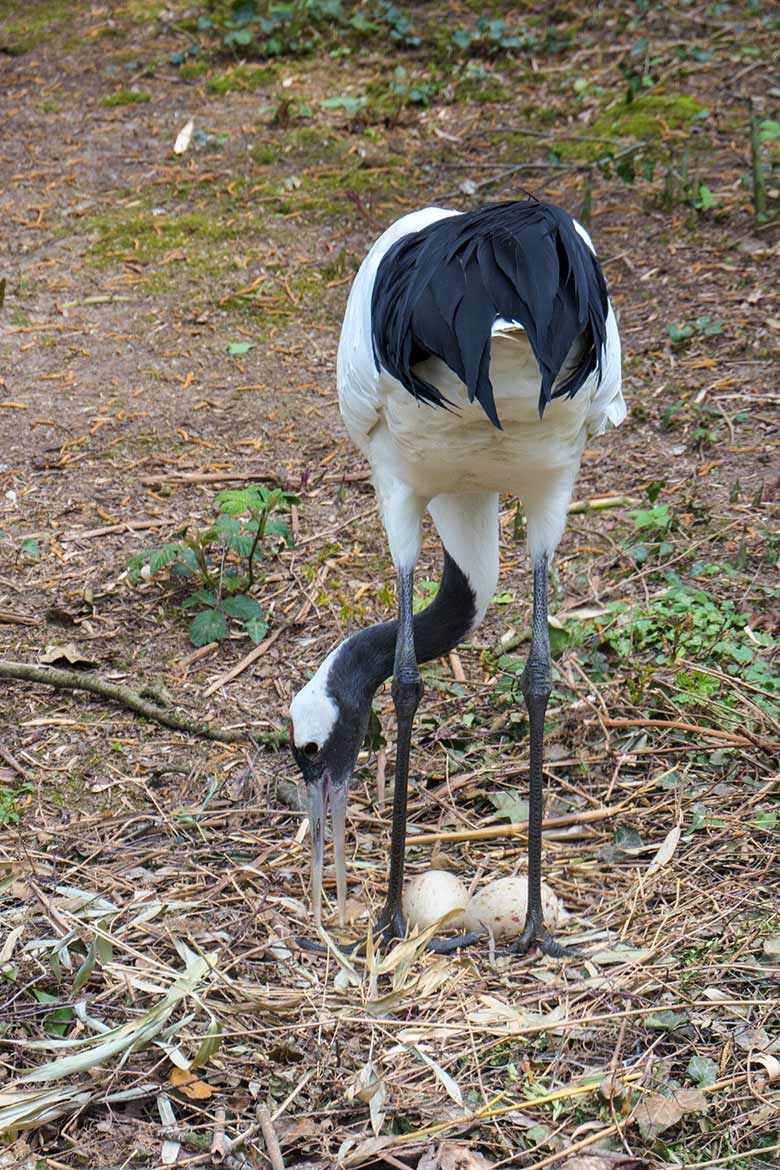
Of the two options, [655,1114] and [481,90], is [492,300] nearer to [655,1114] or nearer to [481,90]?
[655,1114]

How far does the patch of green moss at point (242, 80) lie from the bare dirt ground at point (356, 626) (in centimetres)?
3

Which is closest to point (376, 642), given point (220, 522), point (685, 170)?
point (220, 522)

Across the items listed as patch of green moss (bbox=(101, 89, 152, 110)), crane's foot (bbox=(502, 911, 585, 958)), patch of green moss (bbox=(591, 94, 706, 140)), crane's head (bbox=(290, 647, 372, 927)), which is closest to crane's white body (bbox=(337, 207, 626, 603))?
crane's head (bbox=(290, 647, 372, 927))

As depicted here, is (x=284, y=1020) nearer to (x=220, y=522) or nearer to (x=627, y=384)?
(x=220, y=522)

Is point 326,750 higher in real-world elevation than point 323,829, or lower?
higher

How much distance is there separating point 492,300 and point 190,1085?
6.31 feet

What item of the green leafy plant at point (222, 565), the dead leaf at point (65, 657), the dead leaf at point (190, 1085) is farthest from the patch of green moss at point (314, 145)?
the dead leaf at point (190, 1085)

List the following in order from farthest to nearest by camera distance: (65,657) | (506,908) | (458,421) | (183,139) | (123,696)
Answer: (183,139) → (65,657) → (123,696) → (506,908) → (458,421)

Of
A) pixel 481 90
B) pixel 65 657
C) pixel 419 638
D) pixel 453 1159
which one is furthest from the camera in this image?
pixel 481 90

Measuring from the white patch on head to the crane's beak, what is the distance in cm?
12

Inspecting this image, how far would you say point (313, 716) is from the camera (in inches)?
150

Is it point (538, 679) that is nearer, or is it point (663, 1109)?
point (663, 1109)

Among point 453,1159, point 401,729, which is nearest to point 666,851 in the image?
point 401,729

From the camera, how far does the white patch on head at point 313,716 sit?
3801mm
